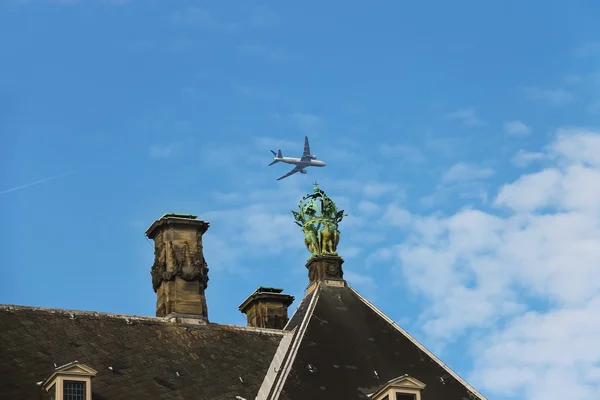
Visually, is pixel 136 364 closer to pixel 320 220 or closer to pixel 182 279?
pixel 182 279

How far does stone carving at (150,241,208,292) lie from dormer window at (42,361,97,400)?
310 inches

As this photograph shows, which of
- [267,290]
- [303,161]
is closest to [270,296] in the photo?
[267,290]

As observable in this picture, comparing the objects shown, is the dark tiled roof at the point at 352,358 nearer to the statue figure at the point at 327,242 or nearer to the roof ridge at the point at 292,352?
the roof ridge at the point at 292,352

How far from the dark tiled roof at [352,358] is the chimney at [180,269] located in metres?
4.53

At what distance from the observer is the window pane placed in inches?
2235

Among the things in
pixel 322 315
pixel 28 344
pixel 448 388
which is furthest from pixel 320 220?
pixel 28 344

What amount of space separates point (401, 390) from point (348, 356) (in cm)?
323

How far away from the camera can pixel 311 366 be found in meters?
60.8

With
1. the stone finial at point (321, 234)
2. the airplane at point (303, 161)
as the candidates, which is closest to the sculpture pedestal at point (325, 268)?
the stone finial at point (321, 234)

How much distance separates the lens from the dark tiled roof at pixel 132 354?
2313 inches

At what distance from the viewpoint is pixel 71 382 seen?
5700 centimetres

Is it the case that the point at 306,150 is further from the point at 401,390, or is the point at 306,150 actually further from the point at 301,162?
the point at 401,390

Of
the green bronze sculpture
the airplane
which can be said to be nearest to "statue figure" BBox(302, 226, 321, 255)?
the green bronze sculpture

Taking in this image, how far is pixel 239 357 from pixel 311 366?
Answer: 11.7ft
